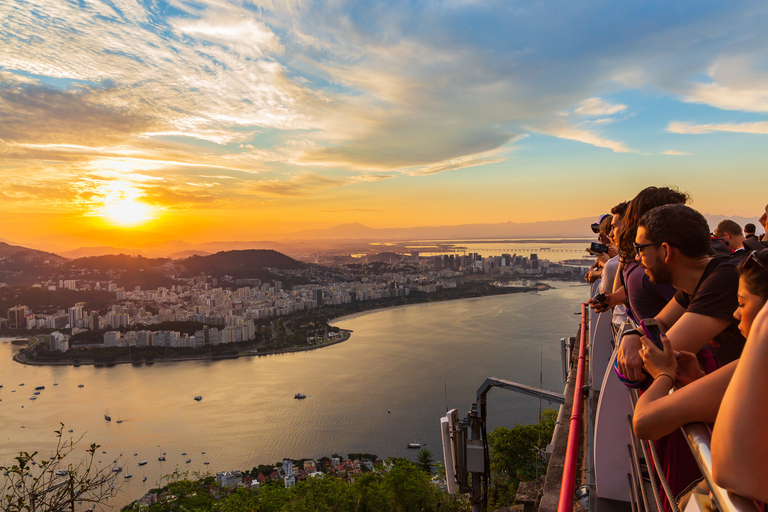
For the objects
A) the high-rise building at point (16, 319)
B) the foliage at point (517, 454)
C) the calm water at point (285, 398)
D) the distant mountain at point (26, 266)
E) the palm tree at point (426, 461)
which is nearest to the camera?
the foliage at point (517, 454)

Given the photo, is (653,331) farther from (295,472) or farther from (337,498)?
(295,472)

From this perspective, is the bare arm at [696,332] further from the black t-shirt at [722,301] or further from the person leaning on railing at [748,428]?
the person leaning on railing at [748,428]

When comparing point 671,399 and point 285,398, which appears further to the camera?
point 285,398

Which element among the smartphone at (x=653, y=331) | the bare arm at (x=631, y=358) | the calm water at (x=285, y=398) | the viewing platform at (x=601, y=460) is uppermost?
the smartphone at (x=653, y=331)

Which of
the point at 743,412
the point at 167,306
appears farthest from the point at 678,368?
the point at 167,306

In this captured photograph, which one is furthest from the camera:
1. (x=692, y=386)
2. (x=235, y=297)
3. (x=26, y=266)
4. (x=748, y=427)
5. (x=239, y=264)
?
(x=239, y=264)

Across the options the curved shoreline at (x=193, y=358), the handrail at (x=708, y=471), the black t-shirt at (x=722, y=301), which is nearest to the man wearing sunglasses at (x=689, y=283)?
the black t-shirt at (x=722, y=301)

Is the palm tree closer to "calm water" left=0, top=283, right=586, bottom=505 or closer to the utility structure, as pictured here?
"calm water" left=0, top=283, right=586, bottom=505

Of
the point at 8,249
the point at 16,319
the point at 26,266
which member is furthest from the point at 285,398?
the point at 8,249
